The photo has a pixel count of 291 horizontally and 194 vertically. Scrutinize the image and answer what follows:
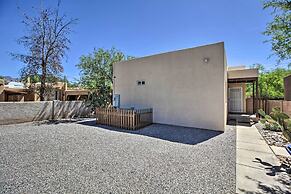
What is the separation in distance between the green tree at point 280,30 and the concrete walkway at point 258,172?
16.1 ft

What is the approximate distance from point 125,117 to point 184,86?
12.9 feet

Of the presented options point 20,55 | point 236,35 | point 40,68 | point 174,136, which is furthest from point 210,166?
point 20,55

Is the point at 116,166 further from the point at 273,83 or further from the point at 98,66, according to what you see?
the point at 273,83

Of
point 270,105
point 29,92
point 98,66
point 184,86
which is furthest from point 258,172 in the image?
point 29,92

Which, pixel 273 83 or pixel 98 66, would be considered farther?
pixel 273 83

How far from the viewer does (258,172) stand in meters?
3.49

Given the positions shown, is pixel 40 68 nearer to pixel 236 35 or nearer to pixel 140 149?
pixel 140 149

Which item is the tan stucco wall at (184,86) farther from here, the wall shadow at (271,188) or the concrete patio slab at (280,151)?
the wall shadow at (271,188)

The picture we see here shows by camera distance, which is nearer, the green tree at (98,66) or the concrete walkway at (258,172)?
the concrete walkway at (258,172)

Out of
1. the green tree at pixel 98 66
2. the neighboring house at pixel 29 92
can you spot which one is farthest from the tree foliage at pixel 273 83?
the neighboring house at pixel 29 92

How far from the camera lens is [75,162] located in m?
3.93

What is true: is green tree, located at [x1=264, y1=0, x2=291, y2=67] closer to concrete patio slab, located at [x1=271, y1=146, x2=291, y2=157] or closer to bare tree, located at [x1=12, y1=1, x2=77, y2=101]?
concrete patio slab, located at [x1=271, y1=146, x2=291, y2=157]

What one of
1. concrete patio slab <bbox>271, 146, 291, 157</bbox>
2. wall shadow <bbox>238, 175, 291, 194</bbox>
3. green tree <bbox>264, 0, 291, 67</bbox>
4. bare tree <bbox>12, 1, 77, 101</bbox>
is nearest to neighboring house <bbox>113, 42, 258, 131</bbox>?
green tree <bbox>264, 0, 291, 67</bbox>

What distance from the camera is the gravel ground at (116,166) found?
2.82 m
